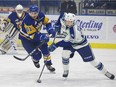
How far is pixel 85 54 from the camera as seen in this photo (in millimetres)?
4863

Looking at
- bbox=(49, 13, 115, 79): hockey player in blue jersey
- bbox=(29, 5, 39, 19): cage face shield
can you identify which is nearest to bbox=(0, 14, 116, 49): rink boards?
bbox=(29, 5, 39, 19): cage face shield

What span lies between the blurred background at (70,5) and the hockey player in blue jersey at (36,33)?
3.25 meters

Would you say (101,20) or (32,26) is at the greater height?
(32,26)

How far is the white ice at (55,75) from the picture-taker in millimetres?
4746

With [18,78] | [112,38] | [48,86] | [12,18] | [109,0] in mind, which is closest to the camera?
[48,86]

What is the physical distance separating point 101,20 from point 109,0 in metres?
0.83

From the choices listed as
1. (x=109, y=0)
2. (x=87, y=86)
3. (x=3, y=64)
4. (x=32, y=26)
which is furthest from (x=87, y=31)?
(x=87, y=86)

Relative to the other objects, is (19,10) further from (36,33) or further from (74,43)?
(74,43)

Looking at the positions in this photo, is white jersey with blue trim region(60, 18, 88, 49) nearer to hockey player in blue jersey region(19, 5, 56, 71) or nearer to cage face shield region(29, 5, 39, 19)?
hockey player in blue jersey region(19, 5, 56, 71)

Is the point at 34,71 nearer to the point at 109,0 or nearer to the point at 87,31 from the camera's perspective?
the point at 87,31

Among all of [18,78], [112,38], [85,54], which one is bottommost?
[112,38]

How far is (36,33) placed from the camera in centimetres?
533

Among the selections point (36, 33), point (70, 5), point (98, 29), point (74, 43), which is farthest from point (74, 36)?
point (70, 5)

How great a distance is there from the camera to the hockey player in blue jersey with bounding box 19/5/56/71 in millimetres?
5145
